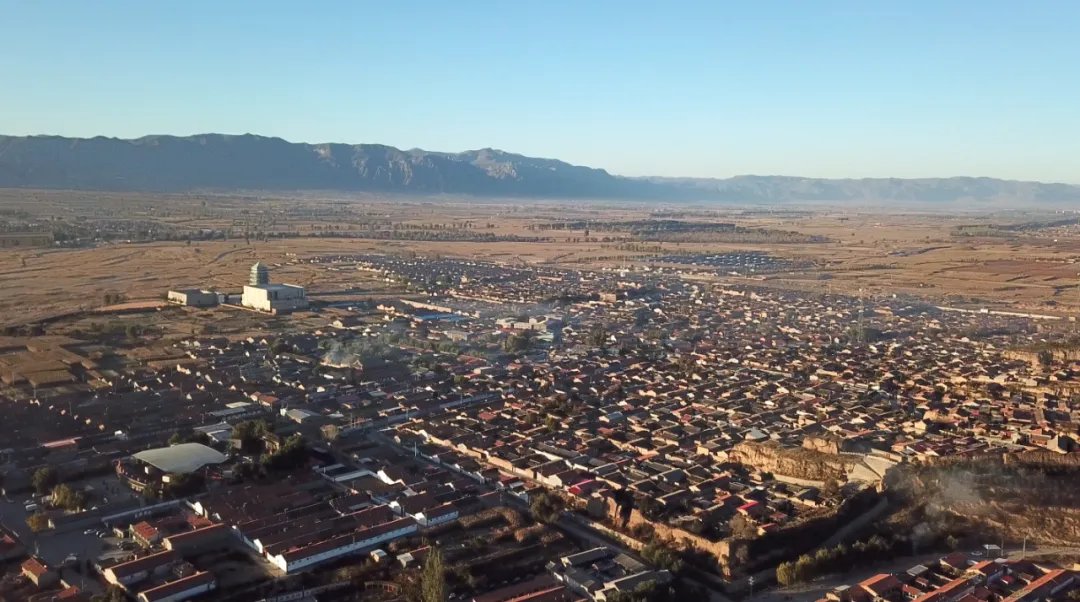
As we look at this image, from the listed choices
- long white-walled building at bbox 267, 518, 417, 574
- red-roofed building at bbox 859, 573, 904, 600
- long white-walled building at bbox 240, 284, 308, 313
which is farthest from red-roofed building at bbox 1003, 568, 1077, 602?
long white-walled building at bbox 240, 284, 308, 313

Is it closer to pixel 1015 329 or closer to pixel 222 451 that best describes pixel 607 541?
pixel 222 451

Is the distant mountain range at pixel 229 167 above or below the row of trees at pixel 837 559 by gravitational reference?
above

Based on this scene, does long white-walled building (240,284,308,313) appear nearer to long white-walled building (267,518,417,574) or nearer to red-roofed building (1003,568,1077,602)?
long white-walled building (267,518,417,574)

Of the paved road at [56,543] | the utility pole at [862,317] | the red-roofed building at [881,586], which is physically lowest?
the paved road at [56,543]

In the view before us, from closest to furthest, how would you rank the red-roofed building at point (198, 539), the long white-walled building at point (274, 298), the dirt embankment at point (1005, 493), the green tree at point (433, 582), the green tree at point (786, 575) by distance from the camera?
1. the green tree at point (433, 582)
2. the green tree at point (786, 575)
3. the red-roofed building at point (198, 539)
4. the dirt embankment at point (1005, 493)
5. the long white-walled building at point (274, 298)

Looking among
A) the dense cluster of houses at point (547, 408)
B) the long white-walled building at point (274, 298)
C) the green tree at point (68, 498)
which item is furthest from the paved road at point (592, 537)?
the long white-walled building at point (274, 298)

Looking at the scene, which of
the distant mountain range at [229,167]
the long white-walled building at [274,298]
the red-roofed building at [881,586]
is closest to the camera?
the red-roofed building at [881,586]

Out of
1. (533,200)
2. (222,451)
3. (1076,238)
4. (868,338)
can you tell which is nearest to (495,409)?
(222,451)

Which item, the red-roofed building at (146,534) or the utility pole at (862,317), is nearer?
the red-roofed building at (146,534)

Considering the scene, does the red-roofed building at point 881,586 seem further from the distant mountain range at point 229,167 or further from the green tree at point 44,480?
the distant mountain range at point 229,167
